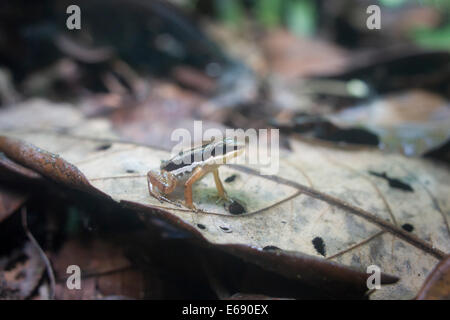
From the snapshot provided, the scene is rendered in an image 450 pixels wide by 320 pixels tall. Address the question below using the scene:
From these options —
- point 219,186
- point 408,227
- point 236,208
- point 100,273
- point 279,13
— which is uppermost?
point 279,13

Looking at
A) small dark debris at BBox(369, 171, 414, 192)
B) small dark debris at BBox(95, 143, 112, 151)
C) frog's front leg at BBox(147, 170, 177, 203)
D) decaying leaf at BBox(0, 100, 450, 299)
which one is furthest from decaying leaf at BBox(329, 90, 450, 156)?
small dark debris at BBox(95, 143, 112, 151)

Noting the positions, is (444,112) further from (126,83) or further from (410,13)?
(410,13)

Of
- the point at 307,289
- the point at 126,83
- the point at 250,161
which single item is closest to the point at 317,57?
the point at 126,83

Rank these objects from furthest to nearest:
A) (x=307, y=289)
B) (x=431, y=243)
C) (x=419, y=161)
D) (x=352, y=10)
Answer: (x=352, y=10) → (x=419, y=161) → (x=431, y=243) → (x=307, y=289)

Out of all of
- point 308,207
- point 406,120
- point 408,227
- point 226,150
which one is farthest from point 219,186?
point 406,120

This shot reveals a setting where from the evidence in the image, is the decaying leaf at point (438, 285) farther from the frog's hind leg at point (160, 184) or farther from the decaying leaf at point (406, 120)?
the decaying leaf at point (406, 120)

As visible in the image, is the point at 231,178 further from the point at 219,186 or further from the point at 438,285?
the point at 438,285
